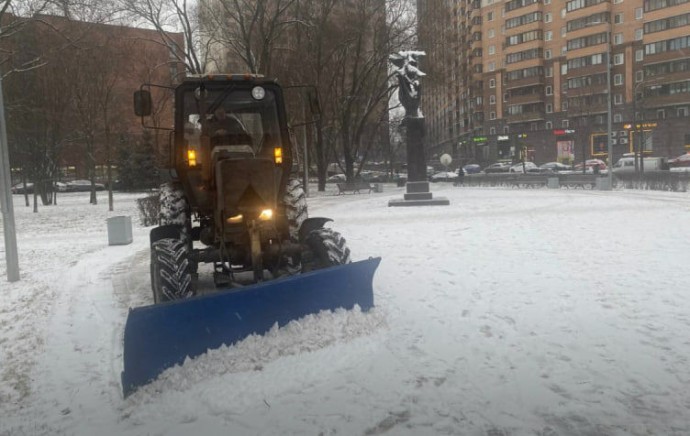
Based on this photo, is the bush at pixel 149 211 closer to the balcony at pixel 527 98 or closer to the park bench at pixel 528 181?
the park bench at pixel 528 181

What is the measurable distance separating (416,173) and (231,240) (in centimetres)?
1742

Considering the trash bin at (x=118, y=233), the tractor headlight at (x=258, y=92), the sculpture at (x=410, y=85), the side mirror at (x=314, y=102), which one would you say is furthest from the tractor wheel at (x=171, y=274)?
the sculpture at (x=410, y=85)

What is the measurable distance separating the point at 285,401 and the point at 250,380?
0.44m

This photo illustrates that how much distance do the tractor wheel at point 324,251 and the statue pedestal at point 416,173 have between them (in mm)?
15692

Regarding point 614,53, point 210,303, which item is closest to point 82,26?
point 210,303

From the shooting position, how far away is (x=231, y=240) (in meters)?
5.94

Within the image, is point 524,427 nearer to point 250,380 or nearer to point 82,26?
point 250,380

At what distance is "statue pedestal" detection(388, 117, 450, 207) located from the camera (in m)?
22.1

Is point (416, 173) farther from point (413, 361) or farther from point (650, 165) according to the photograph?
point (650, 165)

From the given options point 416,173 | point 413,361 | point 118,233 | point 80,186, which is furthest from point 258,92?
point 80,186

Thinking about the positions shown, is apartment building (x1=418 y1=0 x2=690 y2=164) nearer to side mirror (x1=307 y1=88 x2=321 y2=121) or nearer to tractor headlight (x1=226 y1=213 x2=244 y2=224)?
side mirror (x1=307 y1=88 x2=321 y2=121)

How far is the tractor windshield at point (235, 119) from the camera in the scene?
654 centimetres

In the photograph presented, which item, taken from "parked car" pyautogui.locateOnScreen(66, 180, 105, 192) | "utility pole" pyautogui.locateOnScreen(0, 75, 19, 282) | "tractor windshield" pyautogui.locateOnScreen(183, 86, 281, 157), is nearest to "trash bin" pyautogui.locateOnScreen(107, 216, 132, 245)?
"utility pole" pyautogui.locateOnScreen(0, 75, 19, 282)

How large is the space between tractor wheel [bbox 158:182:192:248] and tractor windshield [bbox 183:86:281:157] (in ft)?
2.57
